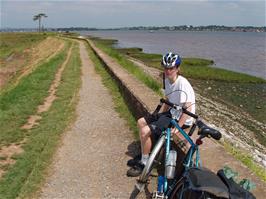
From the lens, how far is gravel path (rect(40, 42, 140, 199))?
538cm

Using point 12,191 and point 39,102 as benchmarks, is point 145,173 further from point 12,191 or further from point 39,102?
point 39,102

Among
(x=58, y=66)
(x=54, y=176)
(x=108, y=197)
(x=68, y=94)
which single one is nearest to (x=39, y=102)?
(x=68, y=94)

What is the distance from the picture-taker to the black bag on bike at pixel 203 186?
3.35 meters

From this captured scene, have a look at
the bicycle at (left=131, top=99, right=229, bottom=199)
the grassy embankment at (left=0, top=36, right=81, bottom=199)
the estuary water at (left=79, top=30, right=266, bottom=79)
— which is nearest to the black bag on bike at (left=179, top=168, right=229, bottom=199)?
the bicycle at (left=131, top=99, right=229, bottom=199)

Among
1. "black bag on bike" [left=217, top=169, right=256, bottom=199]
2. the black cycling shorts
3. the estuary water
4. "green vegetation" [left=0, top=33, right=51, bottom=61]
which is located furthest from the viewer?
"green vegetation" [left=0, top=33, right=51, bottom=61]

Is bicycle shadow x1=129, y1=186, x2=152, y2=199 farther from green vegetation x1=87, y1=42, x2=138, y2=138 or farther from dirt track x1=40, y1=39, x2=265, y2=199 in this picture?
green vegetation x1=87, y1=42, x2=138, y2=138

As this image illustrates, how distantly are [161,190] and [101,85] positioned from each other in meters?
9.77

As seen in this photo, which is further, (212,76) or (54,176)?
(212,76)

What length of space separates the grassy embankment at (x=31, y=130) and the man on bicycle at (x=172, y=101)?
5.49 feet

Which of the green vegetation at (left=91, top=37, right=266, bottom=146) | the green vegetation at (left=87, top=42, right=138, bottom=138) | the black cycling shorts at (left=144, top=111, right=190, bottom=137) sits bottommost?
the green vegetation at (left=91, top=37, right=266, bottom=146)

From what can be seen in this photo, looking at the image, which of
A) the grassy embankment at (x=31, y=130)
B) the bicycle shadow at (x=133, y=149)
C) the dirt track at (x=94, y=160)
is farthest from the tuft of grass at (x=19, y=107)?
the bicycle shadow at (x=133, y=149)

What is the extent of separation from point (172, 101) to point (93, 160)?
1961 mm

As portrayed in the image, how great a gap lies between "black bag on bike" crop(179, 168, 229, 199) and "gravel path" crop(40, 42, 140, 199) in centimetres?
167

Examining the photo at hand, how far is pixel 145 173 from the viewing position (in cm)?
475
